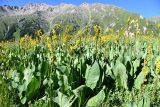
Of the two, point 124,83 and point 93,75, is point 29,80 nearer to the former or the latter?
point 93,75

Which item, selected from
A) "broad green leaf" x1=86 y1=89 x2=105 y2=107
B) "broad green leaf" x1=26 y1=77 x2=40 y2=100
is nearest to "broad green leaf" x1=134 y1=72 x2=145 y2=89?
"broad green leaf" x1=86 y1=89 x2=105 y2=107

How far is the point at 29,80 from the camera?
6438 mm

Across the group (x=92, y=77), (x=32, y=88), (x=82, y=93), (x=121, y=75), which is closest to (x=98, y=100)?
(x=82, y=93)

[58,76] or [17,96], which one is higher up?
[58,76]

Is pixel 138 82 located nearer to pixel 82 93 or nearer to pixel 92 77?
pixel 92 77

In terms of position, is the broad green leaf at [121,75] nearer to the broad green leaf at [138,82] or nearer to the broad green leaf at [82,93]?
the broad green leaf at [138,82]

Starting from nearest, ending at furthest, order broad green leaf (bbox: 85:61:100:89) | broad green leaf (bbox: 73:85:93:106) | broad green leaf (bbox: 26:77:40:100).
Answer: broad green leaf (bbox: 73:85:93:106) < broad green leaf (bbox: 85:61:100:89) < broad green leaf (bbox: 26:77:40:100)

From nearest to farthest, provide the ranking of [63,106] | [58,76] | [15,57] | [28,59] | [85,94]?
[63,106] < [85,94] < [58,76] < [28,59] < [15,57]

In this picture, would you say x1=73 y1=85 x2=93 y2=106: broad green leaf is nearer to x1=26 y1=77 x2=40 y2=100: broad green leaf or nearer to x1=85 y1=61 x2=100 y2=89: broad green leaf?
x1=85 y1=61 x2=100 y2=89: broad green leaf

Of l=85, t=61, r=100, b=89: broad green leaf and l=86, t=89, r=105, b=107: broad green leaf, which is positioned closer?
l=86, t=89, r=105, b=107: broad green leaf

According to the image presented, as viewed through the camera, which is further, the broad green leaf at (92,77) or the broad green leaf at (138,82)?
the broad green leaf at (138,82)

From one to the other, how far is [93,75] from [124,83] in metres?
0.67

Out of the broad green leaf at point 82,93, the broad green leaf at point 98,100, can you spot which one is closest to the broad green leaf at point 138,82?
the broad green leaf at point 82,93

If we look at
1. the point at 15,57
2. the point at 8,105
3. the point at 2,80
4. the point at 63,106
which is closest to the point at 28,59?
the point at 15,57
